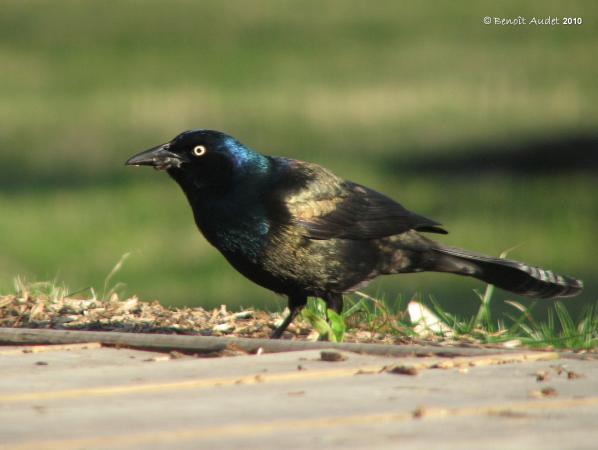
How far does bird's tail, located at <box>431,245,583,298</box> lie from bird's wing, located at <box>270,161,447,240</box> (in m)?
0.22

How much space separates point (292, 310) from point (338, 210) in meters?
0.69

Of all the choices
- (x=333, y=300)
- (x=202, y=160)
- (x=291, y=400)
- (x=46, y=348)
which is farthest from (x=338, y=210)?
(x=291, y=400)

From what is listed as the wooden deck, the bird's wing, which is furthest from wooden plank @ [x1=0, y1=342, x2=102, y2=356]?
the bird's wing

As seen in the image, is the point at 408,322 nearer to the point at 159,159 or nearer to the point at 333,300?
the point at 333,300

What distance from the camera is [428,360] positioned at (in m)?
3.34

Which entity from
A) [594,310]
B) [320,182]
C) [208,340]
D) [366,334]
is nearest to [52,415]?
[208,340]

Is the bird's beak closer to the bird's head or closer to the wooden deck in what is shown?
the bird's head

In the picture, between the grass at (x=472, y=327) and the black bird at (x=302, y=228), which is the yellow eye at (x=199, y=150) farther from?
the grass at (x=472, y=327)

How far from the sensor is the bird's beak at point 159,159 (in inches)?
215

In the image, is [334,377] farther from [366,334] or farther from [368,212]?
[368,212]

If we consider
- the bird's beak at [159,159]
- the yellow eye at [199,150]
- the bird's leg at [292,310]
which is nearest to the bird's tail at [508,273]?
the bird's leg at [292,310]

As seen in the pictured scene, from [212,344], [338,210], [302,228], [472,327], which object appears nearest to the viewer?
[212,344]

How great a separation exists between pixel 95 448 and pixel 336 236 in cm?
338

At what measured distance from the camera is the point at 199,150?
5.60 metres
